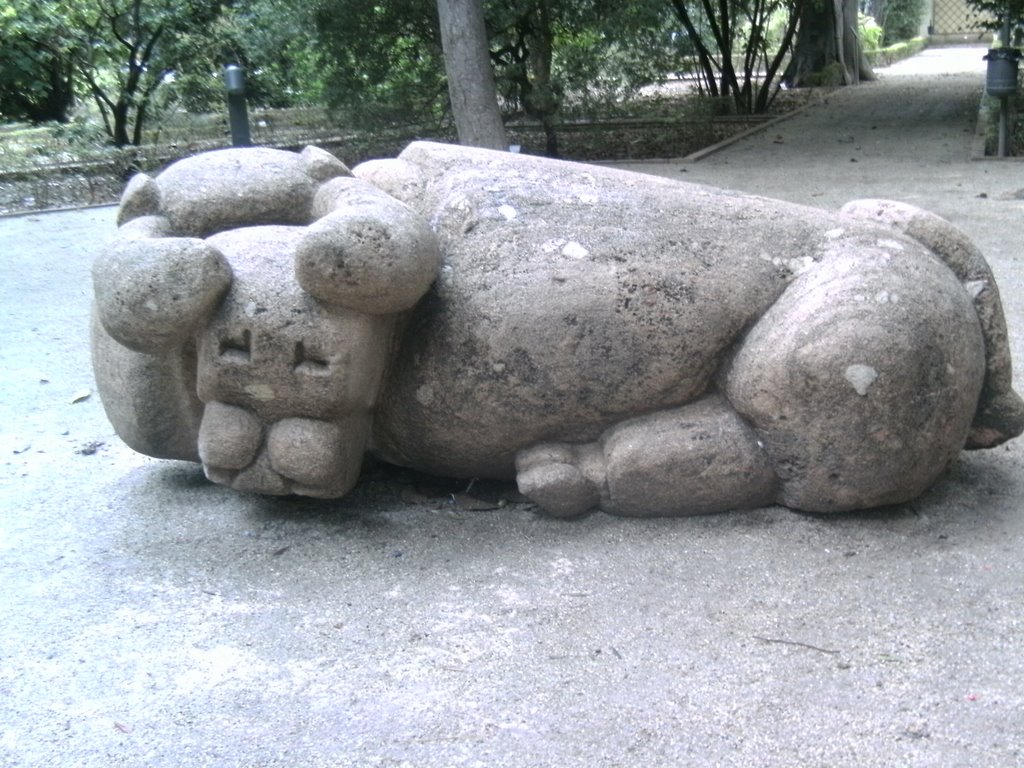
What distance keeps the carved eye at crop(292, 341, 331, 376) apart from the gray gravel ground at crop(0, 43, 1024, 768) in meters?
0.53

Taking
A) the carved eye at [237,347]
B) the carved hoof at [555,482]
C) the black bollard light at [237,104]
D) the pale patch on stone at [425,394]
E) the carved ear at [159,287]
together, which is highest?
the black bollard light at [237,104]

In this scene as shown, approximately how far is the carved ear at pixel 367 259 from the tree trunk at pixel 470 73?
5.43 m

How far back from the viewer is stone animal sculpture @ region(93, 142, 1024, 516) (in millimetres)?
2762

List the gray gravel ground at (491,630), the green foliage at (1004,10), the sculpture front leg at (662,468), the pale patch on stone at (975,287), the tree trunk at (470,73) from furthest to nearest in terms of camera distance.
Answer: the green foliage at (1004,10), the tree trunk at (470,73), the pale patch on stone at (975,287), the sculpture front leg at (662,468), the gray gravel ground at (491,630)

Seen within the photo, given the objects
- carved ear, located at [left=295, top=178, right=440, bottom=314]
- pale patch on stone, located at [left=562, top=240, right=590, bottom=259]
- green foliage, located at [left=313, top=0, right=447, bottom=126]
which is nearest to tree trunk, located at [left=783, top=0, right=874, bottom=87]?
green foliage, located at [left=313, top=0, right=447, bottom=126]

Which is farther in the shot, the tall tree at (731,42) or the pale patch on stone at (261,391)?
the tall tree at (731,42)

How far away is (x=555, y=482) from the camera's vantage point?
2.95m

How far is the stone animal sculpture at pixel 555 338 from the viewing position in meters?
2.76

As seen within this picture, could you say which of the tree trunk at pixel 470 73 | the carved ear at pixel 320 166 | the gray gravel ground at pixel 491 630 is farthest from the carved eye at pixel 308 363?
the tree trunk at pixel 470 73

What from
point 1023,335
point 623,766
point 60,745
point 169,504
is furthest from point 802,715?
point 1023,335

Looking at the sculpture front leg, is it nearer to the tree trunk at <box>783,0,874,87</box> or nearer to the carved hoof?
the carved hoof

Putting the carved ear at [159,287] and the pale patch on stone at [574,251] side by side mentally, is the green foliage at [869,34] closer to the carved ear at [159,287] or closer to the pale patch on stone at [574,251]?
the pale patch on stone at [574,251]

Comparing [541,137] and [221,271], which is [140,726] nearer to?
[221,271]

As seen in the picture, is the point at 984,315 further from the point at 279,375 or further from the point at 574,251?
the point at 279,375
